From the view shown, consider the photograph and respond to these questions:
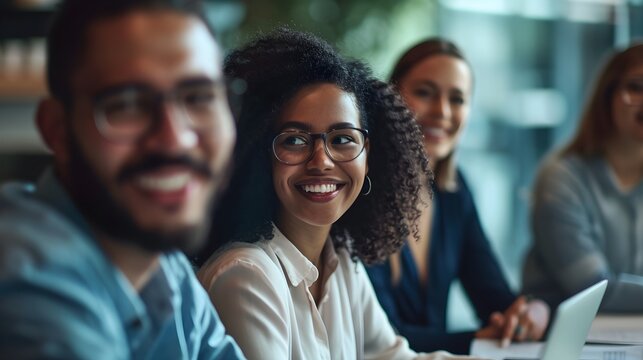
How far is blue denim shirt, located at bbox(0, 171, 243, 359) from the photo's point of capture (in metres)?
0.74

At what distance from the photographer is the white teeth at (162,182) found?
32.7 inches

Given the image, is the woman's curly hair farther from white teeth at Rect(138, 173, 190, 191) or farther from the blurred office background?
the blurred office background

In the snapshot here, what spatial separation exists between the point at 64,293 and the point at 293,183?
0.59 metres

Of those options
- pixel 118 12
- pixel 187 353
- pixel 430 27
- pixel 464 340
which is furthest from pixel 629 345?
pixel 430 27

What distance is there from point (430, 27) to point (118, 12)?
4.09 m

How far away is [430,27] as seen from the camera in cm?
477

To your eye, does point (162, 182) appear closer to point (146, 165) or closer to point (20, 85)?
point (146, 165)

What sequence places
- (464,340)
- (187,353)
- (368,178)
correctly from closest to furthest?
(187,353) < (368,178) < (464,340)

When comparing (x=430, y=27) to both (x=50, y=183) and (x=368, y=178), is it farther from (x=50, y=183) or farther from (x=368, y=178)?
(x=50, y=183)

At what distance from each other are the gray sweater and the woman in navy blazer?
6.0 inches

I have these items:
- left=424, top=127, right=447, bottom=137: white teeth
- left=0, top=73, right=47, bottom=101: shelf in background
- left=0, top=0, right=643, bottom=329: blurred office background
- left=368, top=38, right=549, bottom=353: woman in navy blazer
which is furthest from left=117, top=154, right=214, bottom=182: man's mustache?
left=0, top=73, right=47, bottom=101: shelf in background

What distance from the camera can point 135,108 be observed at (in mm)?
830

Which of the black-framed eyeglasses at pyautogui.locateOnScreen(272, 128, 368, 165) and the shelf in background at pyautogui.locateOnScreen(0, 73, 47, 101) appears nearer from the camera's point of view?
the black-framed eyeglasses at pyautogui.locateOnScreen(272, 128, 368, 165)

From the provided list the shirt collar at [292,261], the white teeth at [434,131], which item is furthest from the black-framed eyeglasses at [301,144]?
the white teeth at [434,131]
